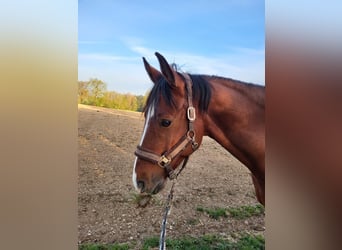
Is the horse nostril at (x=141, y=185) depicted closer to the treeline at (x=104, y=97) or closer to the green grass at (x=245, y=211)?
the treeline at (x=104, y=97)

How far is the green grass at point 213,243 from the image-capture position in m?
1.48

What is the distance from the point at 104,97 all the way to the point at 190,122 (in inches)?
19.1

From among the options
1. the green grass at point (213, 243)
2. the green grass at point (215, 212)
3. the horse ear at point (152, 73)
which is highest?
the horse ear at point (152, 73)

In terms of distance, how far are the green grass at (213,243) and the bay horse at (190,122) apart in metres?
0.34

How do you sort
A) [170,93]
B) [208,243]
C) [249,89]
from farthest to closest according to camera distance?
[208,243] → [249,89] → [170,93]

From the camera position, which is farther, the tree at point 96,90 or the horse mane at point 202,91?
the tree at point 96,90

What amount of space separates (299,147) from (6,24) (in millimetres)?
1345

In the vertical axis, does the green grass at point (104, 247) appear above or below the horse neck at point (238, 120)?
below

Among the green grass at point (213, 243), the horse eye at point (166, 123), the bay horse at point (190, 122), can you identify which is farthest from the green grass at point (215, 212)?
the horse eye at point (166, 123)

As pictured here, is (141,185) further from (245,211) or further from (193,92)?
(245,211)

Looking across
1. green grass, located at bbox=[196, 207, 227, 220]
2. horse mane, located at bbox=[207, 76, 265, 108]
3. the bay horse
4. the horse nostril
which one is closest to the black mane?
the bay horse

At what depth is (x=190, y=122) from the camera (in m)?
1.26

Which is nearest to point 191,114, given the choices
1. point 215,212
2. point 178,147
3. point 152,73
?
point 178,147

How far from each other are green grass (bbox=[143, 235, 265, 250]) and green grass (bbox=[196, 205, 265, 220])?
109 mm
